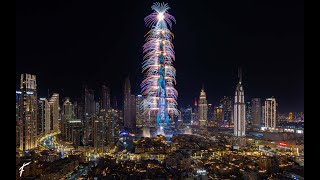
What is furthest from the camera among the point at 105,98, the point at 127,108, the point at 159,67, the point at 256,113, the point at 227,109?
the point at 227,109

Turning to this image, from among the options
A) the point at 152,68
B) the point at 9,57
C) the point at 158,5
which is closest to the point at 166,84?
the point at 152,68

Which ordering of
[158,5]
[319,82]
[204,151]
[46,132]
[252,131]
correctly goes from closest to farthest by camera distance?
1. [319,82]
2. [158,5]
3. [204,151]
4. [46,132]
5. [252,131]

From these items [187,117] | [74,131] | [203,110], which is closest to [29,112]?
[74,131]

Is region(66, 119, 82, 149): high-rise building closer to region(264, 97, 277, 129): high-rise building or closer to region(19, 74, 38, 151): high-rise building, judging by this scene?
region(19, 74, 38, 151): high-rise building

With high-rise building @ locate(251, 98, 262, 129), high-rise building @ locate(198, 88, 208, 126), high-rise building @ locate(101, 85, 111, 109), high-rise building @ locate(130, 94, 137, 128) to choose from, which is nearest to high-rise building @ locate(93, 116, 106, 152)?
high-rise building @ locate(101, 85, 111, 109)

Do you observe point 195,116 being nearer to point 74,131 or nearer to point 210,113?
point 210,113

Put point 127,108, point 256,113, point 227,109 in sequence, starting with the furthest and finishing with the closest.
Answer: point 227,109 < point 256,113 < point 127,108

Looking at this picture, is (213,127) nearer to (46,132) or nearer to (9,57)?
(46,132)
